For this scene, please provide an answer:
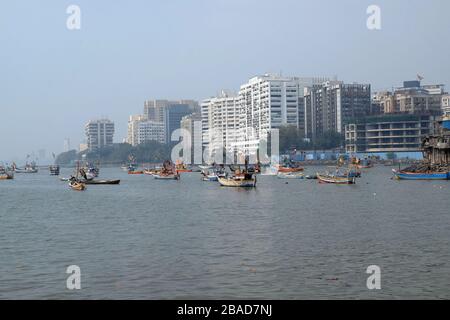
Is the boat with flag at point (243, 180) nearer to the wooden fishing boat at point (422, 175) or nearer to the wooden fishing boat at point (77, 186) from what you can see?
the wooden fishing boat at point (77, 186)

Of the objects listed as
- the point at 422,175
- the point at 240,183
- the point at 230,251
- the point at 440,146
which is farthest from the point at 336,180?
the point at 230,251

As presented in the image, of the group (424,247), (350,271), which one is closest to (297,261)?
(350,271)

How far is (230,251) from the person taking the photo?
1286 inches

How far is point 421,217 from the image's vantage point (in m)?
47.6

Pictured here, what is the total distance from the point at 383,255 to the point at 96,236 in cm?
1783

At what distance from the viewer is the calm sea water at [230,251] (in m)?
24.1

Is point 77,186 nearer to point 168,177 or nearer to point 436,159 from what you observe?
point 168,177

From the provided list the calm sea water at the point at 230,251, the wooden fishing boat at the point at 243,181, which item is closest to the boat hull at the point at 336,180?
the wooden fishing boat at the point at 243,181

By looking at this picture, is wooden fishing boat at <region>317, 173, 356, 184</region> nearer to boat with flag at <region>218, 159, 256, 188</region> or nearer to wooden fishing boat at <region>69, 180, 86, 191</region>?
boat with flag at <region>218, 159, 256, 188</region>

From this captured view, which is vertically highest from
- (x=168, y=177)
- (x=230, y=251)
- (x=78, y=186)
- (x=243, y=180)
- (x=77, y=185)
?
(x=243, y=180)

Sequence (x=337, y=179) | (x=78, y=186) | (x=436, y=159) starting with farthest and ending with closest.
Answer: (x=436, y=159) → (x=337, y=179) → (x=78, y=186)

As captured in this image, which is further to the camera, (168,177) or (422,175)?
(168,177)

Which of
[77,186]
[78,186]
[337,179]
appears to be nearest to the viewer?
[78,186]
